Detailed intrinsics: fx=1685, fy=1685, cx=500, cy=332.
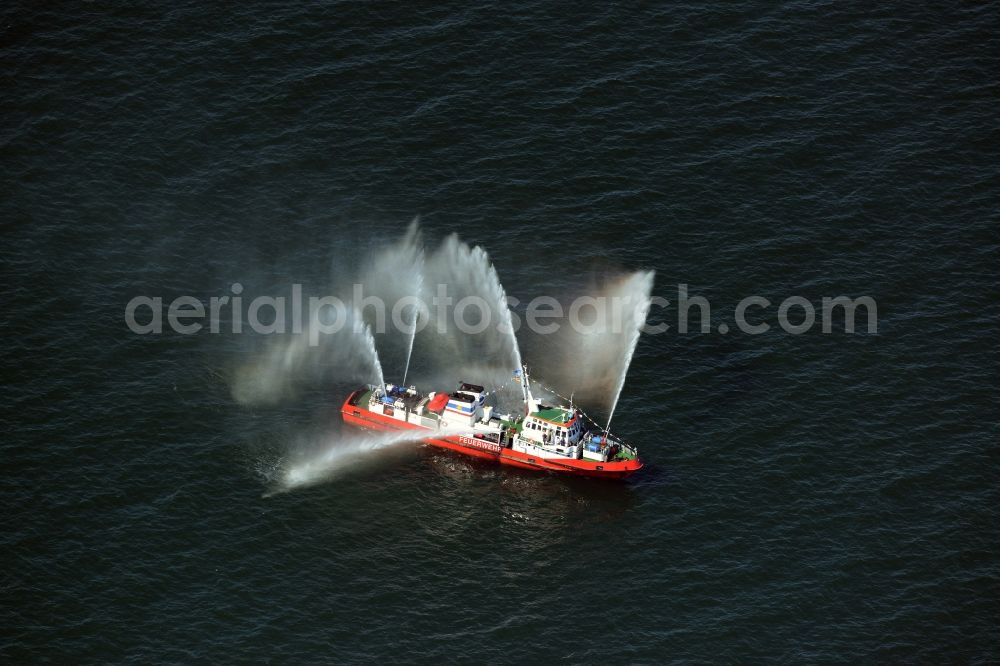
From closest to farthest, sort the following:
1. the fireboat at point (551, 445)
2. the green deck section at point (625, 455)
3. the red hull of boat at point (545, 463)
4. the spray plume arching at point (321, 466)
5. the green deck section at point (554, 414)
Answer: the red hull of boat at point (545, 463)
the spray plume arching at point (321, 466)
the green deck section at point (625, 455)
the fireboat at point (551, 445)
the green deck section at point (554, 414)

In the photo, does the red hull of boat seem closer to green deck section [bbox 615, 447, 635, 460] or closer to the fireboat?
the fireboat

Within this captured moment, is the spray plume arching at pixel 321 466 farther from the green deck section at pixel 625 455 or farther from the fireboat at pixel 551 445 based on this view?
the green deck section at pixel 625 455

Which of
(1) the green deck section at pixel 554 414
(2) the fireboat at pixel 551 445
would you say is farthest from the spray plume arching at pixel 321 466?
(1) the green deck section at pixel 554 414

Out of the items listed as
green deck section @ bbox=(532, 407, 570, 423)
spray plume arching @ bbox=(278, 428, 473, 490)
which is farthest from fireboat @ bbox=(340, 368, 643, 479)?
spray plume arching @ bbox=(278, 428, 473, 490)

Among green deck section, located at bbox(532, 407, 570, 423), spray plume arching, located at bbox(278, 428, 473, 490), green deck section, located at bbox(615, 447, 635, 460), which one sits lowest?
spray plume arching, located at bbox(278, 428, 473, 490)

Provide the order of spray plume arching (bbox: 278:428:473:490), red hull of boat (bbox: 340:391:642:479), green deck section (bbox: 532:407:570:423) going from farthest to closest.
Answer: green deck section (bbox: 532:407:570:423)
spray plume arching (bbox: 278:428:473:490)
red hull of boat (bbox: 340:391:642:479)

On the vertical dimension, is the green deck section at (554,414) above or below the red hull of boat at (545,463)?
above

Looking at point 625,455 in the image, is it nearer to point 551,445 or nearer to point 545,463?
point 551,445

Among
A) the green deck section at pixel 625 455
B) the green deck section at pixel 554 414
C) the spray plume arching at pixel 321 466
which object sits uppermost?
the green deck section at pixel 554 414

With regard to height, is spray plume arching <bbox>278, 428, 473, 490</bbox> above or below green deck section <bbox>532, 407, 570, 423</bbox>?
below

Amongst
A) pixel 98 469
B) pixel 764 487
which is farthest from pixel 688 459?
pixel 98 469
